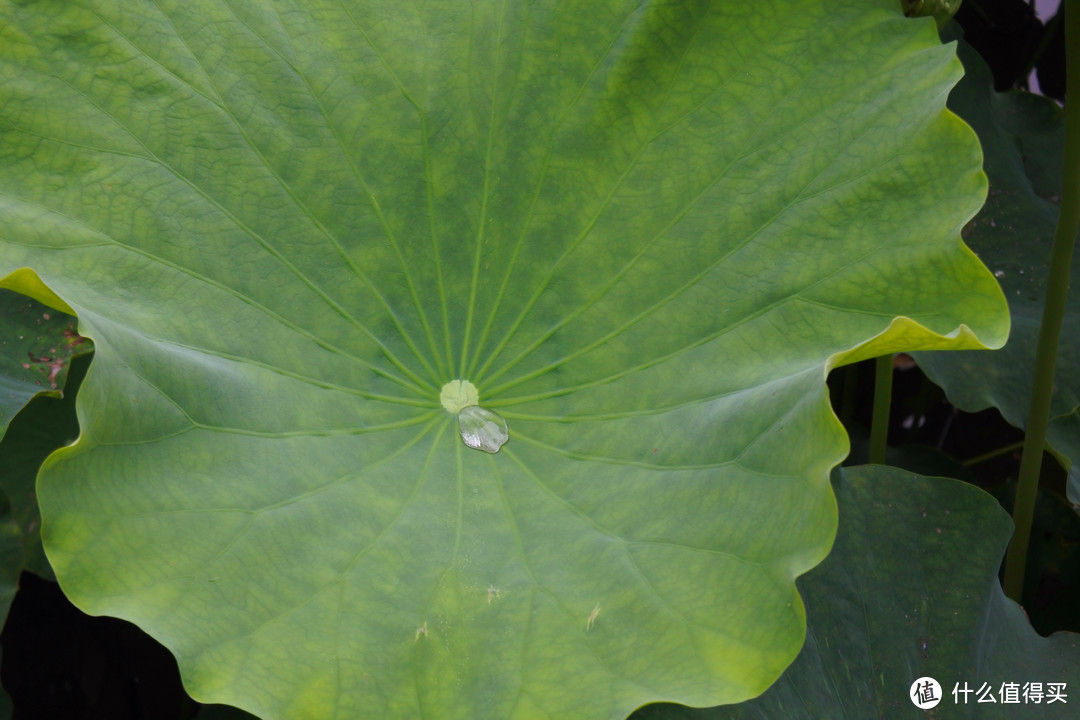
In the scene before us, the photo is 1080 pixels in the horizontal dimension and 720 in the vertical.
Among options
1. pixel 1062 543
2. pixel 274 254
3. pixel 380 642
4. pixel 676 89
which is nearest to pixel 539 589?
pixel 380 642

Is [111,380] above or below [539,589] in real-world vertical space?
above

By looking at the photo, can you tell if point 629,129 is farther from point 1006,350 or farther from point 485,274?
point 1006,350

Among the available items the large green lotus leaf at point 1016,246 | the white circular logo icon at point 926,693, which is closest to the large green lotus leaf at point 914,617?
the white circular logo icon at point 926,693

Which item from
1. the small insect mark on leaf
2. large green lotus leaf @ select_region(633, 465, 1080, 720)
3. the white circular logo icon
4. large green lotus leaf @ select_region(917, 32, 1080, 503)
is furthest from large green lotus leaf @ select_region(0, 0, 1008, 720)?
large green lotus leaf @ select_region(917, 32, 1080, 503)

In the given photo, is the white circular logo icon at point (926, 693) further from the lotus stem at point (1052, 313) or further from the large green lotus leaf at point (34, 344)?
→ the large green lotus leaf at point (34, 344)

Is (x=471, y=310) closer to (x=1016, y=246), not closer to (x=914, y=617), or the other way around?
(x=914, y=617)

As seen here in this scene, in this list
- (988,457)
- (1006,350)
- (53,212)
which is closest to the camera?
(53,212)

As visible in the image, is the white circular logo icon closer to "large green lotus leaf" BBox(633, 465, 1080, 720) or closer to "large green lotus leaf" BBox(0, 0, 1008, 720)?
"large green lotus leaf" BBox(633, 465, 1080, 720)
